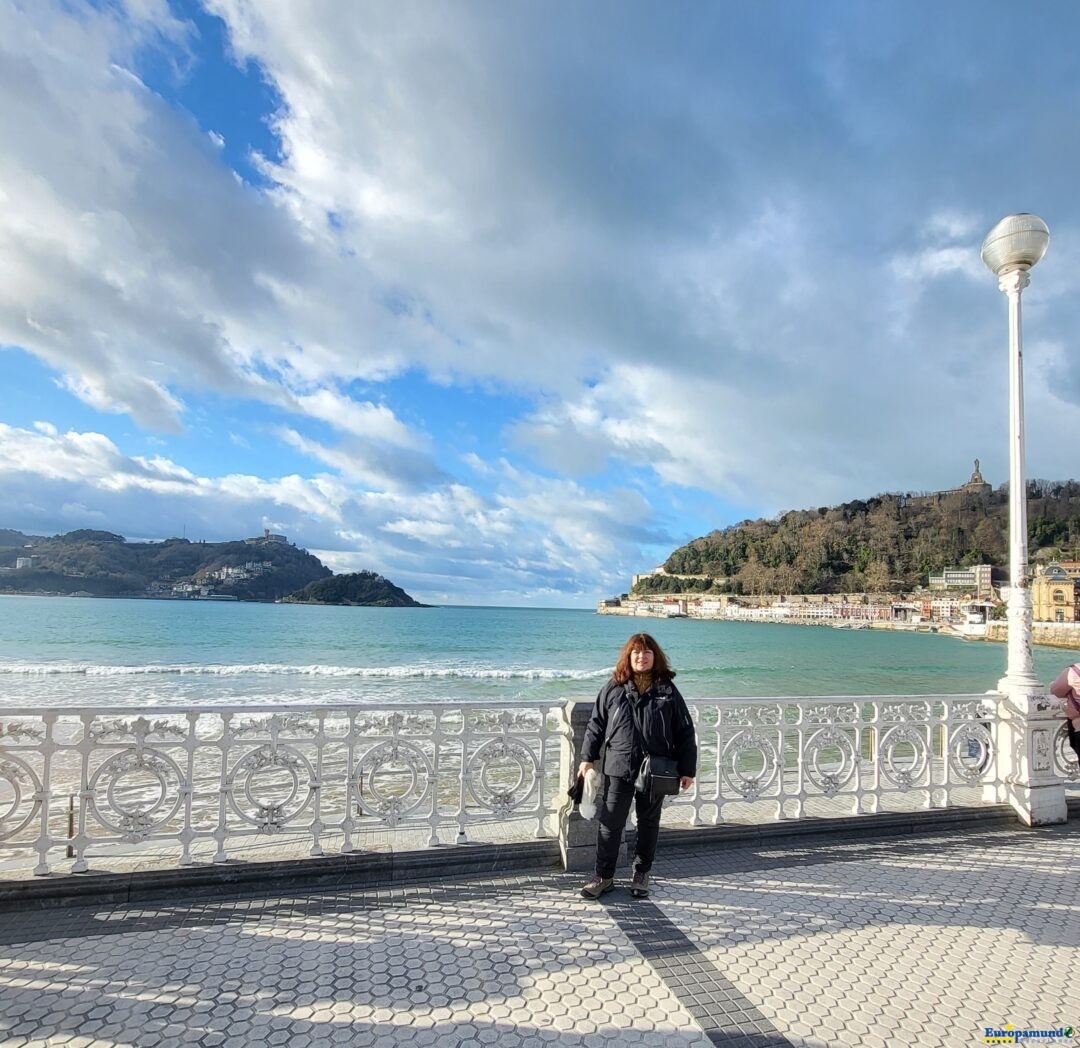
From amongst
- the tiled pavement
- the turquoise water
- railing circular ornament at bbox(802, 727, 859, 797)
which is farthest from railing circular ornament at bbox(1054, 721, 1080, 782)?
Answer: the turquoise water

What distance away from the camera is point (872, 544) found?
397ft

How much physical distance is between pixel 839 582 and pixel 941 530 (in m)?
20.3

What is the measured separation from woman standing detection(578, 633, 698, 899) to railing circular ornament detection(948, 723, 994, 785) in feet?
10.4

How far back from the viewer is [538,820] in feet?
15.0

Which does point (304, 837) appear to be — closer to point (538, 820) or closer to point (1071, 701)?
point (538, 820)

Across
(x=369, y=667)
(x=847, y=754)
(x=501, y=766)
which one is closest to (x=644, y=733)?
(x=501, y=766)

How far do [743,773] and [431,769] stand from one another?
260 cm

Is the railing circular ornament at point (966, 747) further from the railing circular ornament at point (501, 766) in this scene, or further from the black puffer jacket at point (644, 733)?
the railing circular ornament at point (501, 766)

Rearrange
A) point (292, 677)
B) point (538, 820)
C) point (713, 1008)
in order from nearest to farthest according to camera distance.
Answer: point (713, 1008) < point (538, 820) < point (292, 677)

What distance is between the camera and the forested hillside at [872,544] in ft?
331

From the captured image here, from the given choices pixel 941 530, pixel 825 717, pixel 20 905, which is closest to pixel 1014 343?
pixel 825 717

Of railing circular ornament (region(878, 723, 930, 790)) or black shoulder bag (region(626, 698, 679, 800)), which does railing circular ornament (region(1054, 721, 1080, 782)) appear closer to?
railing circular ornament (region(878, 723, 930, 790))

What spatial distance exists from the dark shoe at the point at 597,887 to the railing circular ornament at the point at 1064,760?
453 centimetres

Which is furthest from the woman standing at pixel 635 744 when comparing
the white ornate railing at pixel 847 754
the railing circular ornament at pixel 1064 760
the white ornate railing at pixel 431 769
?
the railing circular ornament at pixel 1064 760
